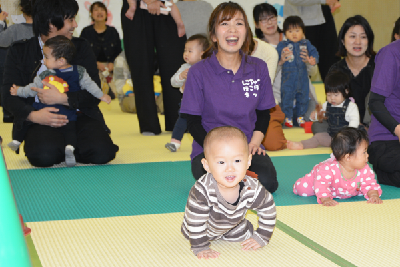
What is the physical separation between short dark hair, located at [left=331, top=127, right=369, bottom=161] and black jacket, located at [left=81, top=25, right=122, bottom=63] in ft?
17.0

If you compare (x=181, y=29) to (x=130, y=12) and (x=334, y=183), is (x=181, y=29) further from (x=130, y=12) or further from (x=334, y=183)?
(x=334, y=183)

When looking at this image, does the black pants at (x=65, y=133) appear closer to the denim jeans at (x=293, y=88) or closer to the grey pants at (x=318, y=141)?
the grey pants at (x=318, y=141)

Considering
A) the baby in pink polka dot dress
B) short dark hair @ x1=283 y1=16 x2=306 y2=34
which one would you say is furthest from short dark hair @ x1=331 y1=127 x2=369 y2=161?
short dark hair @ x1=283 y1=16 x2=306 y2=34

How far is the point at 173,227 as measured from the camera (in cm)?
178

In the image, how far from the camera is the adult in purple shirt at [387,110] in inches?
96.6

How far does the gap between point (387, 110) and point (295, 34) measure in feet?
7.25

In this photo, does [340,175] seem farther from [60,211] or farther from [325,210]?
[60,211]

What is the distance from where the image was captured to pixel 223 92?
87.0 inches

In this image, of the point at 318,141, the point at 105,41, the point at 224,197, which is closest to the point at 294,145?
the point at 318,141

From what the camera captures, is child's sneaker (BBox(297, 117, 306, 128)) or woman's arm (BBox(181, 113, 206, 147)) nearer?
woman's arm (BBox(181, 113, 206, 147))

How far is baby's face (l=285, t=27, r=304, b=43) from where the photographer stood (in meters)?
4.52

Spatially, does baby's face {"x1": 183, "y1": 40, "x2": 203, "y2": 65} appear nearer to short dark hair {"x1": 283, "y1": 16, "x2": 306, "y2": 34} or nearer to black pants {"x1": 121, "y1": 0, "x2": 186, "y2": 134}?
black pants {"x1": 121, "y1": 0, "x2": 186, "y2": 134}

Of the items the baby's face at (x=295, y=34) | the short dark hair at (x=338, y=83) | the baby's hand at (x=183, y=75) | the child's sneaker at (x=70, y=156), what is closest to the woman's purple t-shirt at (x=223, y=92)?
the child's sneaker at (x=70, y=156)

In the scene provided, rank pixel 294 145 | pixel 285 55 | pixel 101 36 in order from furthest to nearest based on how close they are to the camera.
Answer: pixel 101 36, pixel 285 55, pixel 294 145
